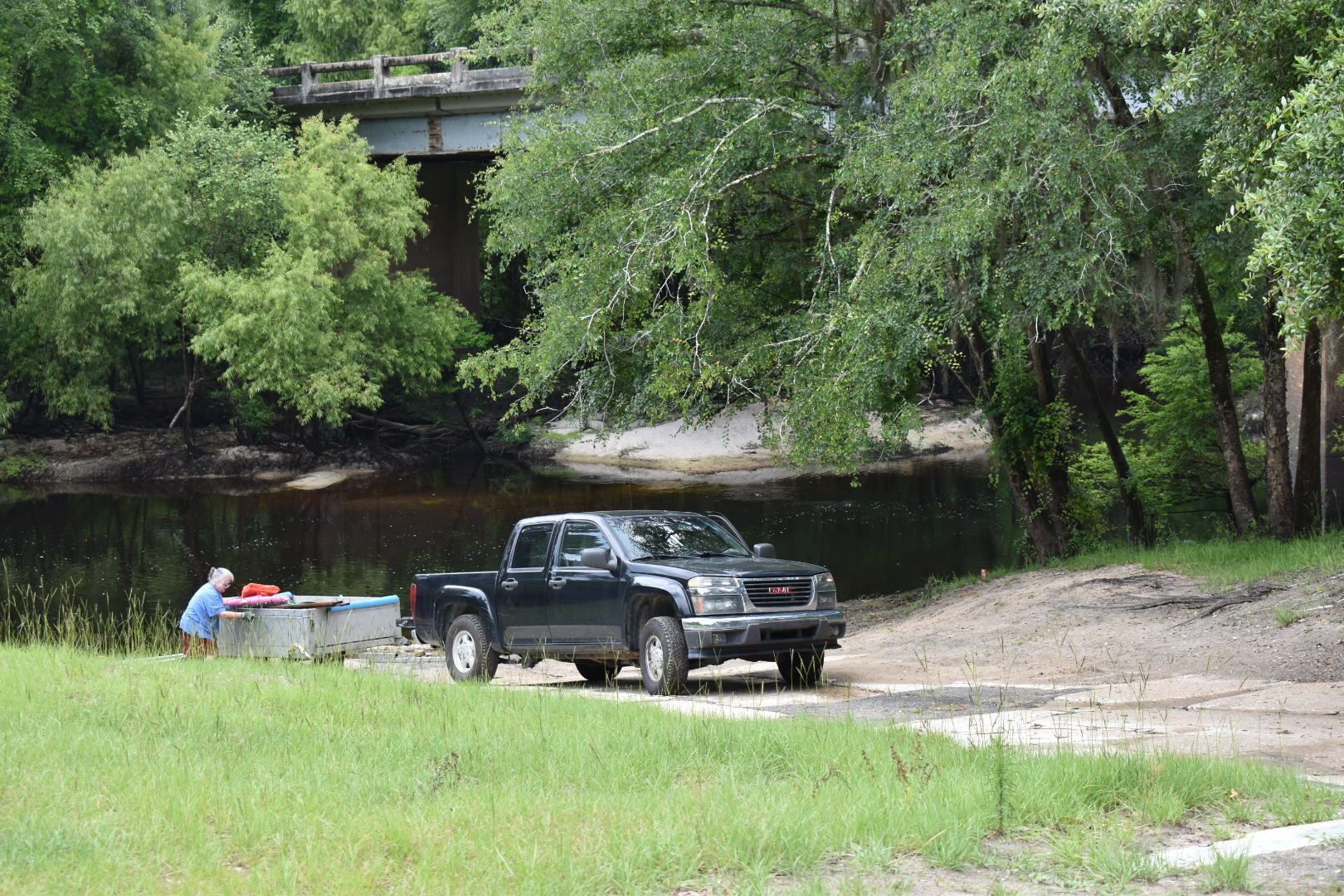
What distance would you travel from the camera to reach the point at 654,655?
1209cm

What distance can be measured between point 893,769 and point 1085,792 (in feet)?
3.32

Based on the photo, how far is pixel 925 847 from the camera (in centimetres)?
568

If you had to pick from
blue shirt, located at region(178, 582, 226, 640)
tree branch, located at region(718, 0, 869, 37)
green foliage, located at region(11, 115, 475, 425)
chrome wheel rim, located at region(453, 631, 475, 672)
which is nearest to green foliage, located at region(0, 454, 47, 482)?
green foliage, located at region(11, 115, 475, 425)

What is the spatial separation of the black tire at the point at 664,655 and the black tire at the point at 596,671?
78.4 inches

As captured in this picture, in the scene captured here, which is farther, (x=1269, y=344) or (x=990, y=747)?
(x=1269, y=344)

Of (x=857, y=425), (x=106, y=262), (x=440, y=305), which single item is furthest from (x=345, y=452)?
(x=857, y=425)

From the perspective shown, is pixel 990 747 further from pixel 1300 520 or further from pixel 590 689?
pixel 1300 520

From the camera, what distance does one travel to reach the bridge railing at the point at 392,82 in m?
40.8

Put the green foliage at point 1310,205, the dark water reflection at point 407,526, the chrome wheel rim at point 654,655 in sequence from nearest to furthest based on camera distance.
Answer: the green foliage at point 1310,205, the chrome wheel rim at point 654,655, the dark water reflection at point 407,526

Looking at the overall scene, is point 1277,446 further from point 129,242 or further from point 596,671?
point 129,242

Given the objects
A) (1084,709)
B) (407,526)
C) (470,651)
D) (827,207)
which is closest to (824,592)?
(1084,709)

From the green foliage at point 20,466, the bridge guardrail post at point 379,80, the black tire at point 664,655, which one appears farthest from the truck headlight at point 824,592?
the green foliage at point 20,466

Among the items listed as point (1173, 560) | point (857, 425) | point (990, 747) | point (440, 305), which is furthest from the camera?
point (440, 305)

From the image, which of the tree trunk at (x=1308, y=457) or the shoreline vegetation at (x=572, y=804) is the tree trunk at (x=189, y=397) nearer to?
the tree trunk at (x=1308, y=457)
